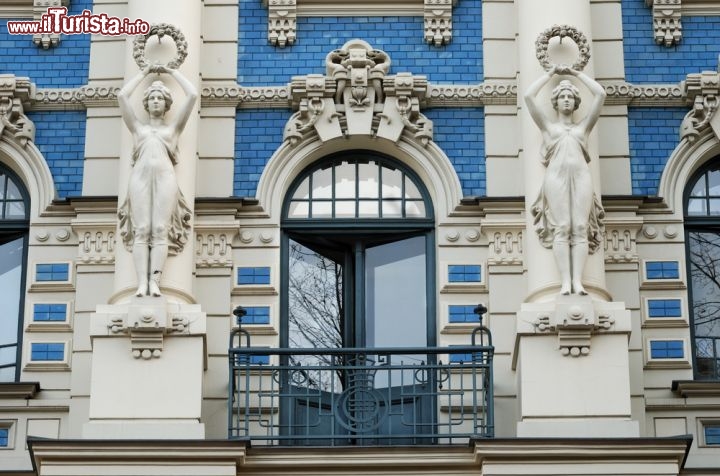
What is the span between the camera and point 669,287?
22.1 meters

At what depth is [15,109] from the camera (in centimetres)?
2292

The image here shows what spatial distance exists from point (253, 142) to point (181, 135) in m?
1.27

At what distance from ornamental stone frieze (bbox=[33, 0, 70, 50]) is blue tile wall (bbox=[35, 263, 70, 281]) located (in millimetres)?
2637

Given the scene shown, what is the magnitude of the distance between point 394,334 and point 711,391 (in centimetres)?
329

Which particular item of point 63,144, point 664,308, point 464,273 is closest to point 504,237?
point 464,273

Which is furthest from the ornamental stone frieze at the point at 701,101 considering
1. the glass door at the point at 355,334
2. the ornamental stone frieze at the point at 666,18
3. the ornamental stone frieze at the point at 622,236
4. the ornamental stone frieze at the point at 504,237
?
the glass door at the point at 355,334

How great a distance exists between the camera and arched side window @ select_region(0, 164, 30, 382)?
73.1 feet

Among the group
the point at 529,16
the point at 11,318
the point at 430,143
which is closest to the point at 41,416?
the point at 11,318

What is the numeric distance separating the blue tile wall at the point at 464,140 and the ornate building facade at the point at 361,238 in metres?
0.02

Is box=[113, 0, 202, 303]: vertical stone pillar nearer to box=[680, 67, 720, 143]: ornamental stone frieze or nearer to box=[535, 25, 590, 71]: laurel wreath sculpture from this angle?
box=[535, 25, 590, 71]: laurel wreath sculpture

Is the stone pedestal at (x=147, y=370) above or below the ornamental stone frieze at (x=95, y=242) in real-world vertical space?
below

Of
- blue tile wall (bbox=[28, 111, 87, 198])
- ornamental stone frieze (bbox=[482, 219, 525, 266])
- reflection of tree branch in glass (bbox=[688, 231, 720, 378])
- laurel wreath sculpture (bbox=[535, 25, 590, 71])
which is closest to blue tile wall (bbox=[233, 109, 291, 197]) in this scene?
blue tile wall (bbox=[28, 111, 87, 198])

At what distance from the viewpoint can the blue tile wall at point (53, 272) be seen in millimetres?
22250

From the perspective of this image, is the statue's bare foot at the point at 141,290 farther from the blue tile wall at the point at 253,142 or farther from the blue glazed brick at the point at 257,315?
the blue tile wall at the point at 253,142
